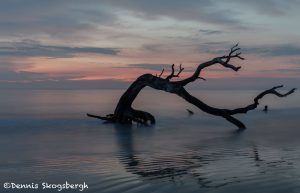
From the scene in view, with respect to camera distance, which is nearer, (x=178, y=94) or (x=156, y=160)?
(x=156, y=160)

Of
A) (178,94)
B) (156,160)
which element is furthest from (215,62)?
(156,160)

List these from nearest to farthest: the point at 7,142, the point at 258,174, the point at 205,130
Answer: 1. the point at 258,174
2. the point at 7,142
3. the point at 205,130

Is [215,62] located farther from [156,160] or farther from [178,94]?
[156,160]

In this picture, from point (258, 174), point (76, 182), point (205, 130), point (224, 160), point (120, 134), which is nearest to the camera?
point (76, 182)

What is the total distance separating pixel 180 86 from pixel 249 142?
20.4 ft

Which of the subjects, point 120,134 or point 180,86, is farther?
point 180,86

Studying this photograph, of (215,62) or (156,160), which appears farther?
(215,62)

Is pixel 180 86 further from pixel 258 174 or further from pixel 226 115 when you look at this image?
pixel 258 174

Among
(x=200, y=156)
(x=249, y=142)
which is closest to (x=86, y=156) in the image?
(x=200, y=156)

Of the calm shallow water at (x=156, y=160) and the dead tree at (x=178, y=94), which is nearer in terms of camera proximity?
the calm shallow water at (x=156, y=160)

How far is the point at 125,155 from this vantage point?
12.5m

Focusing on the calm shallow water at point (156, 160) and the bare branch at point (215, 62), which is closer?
the calm shallow water at point (156, 160)

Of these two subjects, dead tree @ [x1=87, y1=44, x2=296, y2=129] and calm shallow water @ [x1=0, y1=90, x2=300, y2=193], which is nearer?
calm shallow water @ [x1=0, y1=90, x2=300, y2=193]

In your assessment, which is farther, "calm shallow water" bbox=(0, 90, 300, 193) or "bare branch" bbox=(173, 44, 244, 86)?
"bare branch" bbox=(173, 44, 244, 86)
